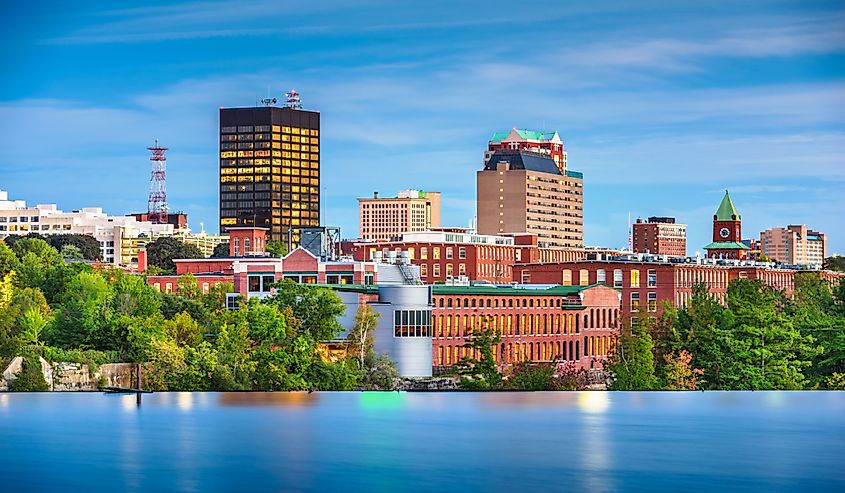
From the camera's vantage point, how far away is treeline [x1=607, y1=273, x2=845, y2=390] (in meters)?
140

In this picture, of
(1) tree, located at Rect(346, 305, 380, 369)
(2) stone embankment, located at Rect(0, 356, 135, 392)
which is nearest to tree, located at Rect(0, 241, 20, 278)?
(2) stone embankment, located at Rect(0, 356, 135, 392)

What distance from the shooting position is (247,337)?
429ft

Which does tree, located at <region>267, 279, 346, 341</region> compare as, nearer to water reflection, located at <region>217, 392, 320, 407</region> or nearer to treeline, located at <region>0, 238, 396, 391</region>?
treeline, located at <region>0, 238, 396, 391</region>

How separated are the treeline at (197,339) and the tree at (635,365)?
20118 millimetres

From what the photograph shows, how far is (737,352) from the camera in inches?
5576

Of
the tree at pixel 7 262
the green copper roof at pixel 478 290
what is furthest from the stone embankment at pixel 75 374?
the tree at pixel 7 262

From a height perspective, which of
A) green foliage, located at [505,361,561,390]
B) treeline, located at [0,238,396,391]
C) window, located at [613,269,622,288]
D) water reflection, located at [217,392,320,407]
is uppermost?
window, located at [613,269,622,288]

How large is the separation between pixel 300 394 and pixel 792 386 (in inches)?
1565

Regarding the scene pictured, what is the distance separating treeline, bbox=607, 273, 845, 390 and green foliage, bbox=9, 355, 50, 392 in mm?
46446

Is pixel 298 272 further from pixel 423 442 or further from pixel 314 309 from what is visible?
pixel 423 442

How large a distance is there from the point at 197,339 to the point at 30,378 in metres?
13.6

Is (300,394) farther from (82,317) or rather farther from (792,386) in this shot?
(792,386)

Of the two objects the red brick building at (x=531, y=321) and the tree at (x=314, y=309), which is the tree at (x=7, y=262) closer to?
the tree at (x=314, y=309)

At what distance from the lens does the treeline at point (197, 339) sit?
12838 centimetres
